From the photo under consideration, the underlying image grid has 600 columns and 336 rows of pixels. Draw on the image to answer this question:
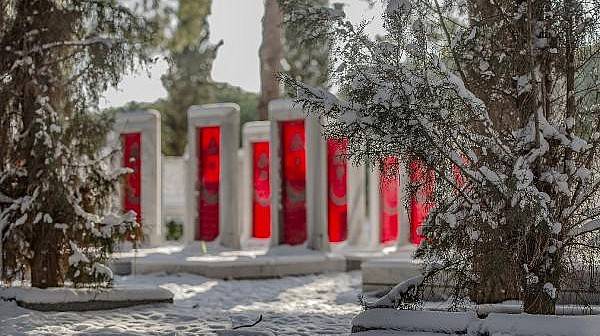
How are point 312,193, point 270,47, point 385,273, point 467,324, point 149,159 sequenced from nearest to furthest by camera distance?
point 467,324, point 385,273, point 312,193, point 149,159, point 270,47

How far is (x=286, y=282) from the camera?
47.7 feet

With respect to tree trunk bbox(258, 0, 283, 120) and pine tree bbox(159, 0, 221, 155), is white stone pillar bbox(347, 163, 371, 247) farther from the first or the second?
pine tree bbox(159, 0, 221, 155)

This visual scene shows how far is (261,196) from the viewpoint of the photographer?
64.6ft

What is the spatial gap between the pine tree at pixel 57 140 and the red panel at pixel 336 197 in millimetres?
7851

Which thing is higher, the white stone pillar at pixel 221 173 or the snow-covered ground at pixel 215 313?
the white stone pillar at pixel 221 173

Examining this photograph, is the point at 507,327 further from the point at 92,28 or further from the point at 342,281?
the point at 342,281

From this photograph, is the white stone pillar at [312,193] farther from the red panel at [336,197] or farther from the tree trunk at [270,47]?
the tree trunk at [270,47]

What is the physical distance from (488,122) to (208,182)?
12.0m

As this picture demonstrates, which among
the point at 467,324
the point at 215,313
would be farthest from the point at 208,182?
the point at 467,324

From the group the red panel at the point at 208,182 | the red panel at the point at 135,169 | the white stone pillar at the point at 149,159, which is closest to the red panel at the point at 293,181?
the red panel at the point at 208,182

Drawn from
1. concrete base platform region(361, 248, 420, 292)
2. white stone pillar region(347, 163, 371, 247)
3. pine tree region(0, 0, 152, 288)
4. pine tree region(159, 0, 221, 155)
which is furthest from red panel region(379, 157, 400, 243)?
pine tree region(159, 0, 221, 155)

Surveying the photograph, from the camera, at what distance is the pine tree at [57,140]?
32.0 ft

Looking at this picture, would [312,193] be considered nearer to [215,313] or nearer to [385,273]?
[385,273]

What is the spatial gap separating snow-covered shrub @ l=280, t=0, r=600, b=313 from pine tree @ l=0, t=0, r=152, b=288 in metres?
3.61
